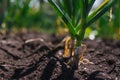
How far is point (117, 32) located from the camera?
14.7 ft

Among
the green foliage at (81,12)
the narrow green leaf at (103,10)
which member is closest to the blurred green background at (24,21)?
the green foliage at (81,12)

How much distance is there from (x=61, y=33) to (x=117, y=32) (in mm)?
922

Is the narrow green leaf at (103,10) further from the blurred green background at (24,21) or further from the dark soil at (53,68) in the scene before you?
the blurred green background at (24,21)

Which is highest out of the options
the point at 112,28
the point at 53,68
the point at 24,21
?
the point at 24,21

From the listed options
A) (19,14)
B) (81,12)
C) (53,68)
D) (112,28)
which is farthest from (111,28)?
(53,68)

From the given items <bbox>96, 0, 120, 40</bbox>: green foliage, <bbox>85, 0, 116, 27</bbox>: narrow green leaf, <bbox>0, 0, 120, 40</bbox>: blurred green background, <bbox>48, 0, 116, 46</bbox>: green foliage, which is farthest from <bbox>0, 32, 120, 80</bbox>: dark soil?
<bbox>0, 0, 120, 40</bbox>: blurred green background

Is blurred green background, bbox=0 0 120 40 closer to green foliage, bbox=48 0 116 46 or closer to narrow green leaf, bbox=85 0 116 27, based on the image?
green foliage, bbox=48 0 116 46

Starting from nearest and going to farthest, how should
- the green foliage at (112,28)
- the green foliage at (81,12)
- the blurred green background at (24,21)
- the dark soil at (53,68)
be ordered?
the dark soil at (53,68)
the green foliage at (81,12)
the green foliage at (112,28)
the blurred green background at (24,21)

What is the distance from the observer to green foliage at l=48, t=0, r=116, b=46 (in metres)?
2.15

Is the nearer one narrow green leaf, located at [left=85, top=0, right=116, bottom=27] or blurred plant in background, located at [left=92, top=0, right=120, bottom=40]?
narrow green leaf, located at [left=85, top=0, right=116, bottom=27]

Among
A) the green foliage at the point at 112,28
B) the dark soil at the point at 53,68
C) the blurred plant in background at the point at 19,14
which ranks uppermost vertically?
the blurred plant in background at the point at 19,14

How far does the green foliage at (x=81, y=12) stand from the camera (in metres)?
2.15

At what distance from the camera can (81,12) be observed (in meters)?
2.18

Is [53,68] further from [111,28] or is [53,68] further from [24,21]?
[24,21]
